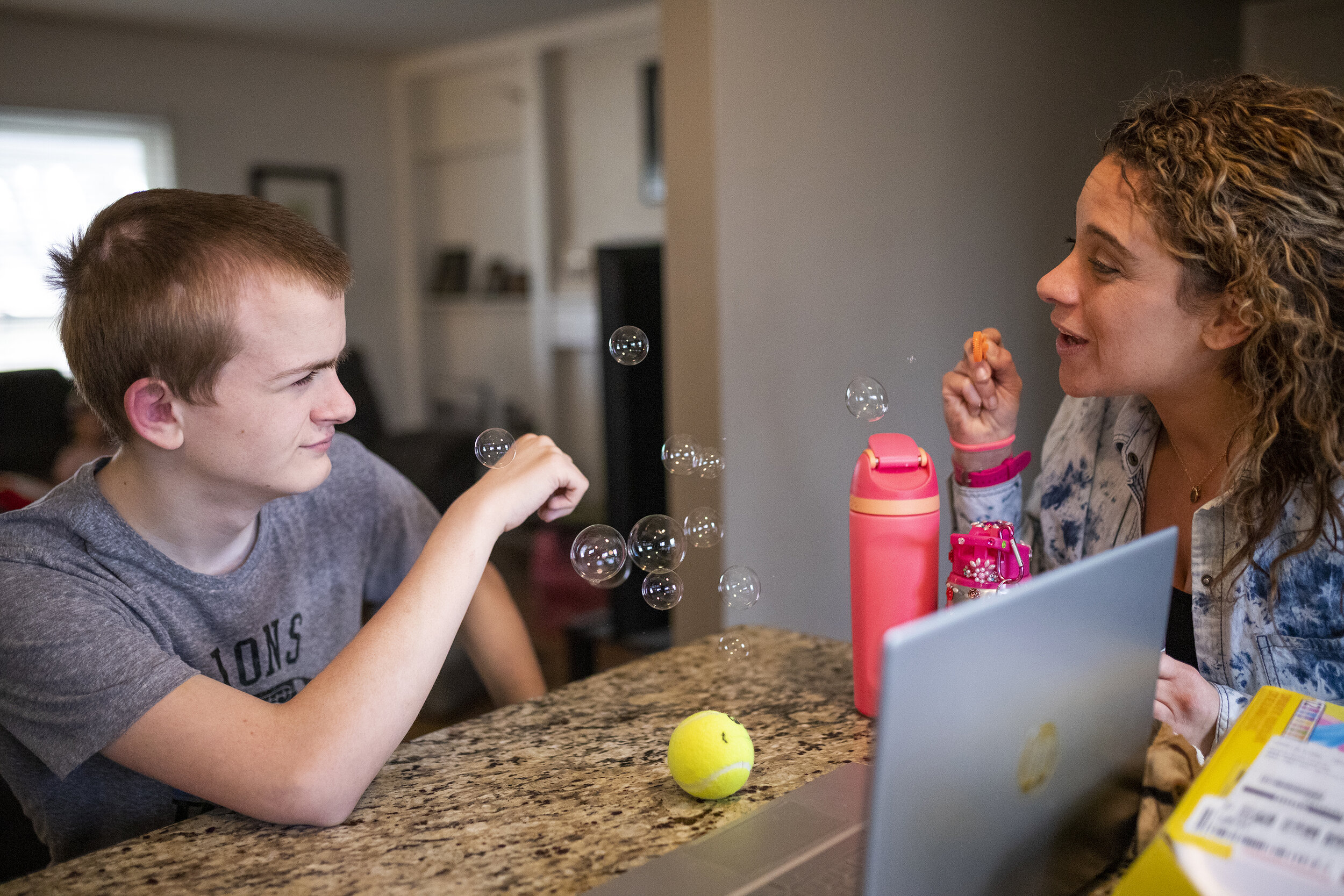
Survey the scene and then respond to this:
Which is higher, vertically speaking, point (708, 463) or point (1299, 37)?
point (1299, 37)

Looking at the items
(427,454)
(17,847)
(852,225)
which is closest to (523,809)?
(17,847)

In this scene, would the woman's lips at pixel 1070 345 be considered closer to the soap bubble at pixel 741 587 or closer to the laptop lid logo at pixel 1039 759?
the soap bubble at pixel 741 587

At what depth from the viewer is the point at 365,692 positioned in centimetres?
82

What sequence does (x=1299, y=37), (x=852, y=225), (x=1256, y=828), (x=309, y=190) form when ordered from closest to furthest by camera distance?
(x=1256, y=828) < (x=852, y=225) < (x=1299, y=37) < (x=309, y=190)

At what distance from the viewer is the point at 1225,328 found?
1002 mm

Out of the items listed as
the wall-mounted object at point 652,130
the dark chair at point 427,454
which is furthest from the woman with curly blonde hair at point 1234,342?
the wall-mounted object at point 652,130

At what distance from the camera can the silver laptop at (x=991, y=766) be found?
0.48 m

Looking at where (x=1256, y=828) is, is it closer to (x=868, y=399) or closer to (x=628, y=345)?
(x=868, y=399)

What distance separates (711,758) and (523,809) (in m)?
0.16

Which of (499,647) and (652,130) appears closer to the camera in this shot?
(499,647)

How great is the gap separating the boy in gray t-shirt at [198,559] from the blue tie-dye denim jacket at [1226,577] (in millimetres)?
633

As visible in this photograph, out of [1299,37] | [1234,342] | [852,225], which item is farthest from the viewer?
[1299,37]

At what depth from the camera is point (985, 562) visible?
2.88 ft

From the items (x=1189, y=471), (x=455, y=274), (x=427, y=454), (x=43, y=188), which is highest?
(x=43, y=188)
